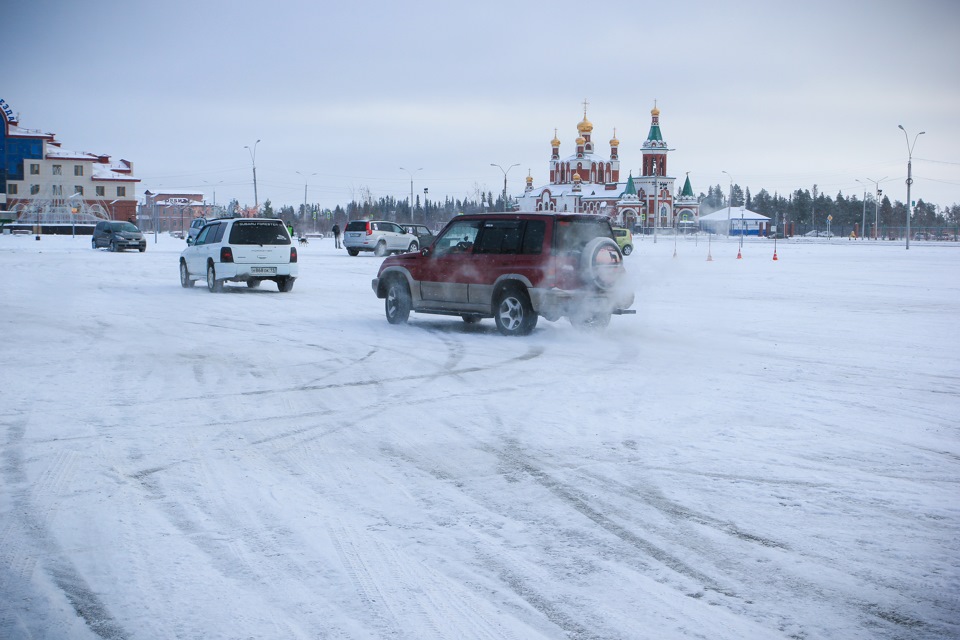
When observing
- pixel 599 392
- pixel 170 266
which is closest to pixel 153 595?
pixel 599 392

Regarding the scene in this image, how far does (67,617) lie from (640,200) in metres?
136

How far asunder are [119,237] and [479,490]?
4712 centimetres

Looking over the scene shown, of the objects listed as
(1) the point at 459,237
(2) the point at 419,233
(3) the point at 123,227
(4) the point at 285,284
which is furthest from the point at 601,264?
(3) the point at 123,227

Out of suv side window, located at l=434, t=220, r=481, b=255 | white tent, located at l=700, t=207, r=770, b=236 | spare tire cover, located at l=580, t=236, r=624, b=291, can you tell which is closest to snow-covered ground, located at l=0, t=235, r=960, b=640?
spare tire cover, located at l=580, t=236, r=624, b=291

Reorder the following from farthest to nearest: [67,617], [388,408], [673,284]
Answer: [673,284] < [388,408] < [67,617]

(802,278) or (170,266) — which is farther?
(170,266)

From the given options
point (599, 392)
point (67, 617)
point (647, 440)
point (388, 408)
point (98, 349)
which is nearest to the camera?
point (67, 617)

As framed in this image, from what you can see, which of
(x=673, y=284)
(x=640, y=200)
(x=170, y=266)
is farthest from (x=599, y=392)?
(x=640, y=200)

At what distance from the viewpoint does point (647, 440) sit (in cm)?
704

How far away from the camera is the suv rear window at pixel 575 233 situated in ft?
43.2

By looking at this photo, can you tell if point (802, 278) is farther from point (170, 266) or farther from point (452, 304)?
point (170, 266)

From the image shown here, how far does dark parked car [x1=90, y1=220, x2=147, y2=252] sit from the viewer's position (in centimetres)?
4797

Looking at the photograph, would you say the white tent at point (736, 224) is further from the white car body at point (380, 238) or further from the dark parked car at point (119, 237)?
the dark parked car at point (119, 237)

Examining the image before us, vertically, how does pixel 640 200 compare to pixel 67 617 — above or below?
above
